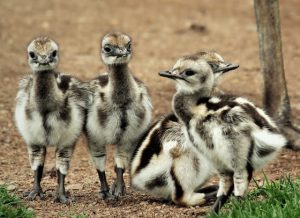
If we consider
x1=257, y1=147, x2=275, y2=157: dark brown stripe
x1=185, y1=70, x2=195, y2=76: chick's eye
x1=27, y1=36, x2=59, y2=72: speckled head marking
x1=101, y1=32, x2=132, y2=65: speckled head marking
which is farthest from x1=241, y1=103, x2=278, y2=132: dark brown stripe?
x1=27, y1=36, x2=59, y2=72: speckled head marking

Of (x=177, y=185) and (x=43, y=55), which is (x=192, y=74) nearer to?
(x=177, y=185)

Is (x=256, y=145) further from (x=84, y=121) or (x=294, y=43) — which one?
(x=294, y=43)

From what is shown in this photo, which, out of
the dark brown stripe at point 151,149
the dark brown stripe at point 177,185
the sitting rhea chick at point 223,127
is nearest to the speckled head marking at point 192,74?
the sitting rhea chick at point 223,127

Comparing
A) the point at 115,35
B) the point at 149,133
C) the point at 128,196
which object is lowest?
the point at 128,196

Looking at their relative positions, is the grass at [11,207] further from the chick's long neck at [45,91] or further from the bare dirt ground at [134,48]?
the chick's long neck at [45,91]

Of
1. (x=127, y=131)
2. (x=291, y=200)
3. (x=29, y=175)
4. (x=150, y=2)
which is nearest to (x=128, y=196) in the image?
(x=127, y=131)

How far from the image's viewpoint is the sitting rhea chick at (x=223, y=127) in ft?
24.0

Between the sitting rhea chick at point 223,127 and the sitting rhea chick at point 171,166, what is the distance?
0.31 m

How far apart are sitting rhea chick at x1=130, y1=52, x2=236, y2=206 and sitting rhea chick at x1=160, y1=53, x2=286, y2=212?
306 mm

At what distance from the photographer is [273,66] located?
10008 mm

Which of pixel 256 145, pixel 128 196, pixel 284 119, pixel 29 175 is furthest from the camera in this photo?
pixel 284 119

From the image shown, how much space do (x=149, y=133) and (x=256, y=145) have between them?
1.46m

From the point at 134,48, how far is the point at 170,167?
7914mm

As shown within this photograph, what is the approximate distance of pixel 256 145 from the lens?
7.32 metres
